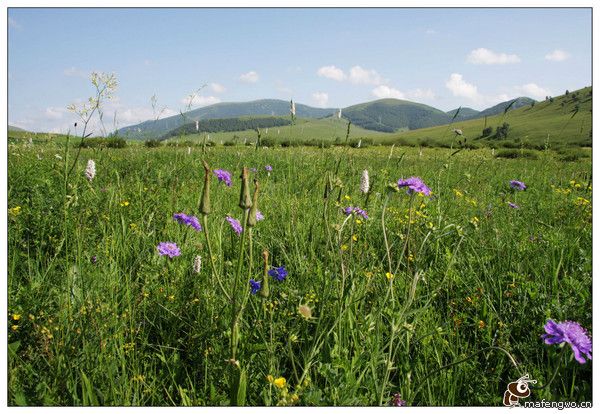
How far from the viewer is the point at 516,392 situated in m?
1.54

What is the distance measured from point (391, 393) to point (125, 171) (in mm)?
5466

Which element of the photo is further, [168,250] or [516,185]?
[516,185]

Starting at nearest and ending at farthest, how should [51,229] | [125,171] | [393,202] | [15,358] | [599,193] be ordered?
[15,358] → [599,193] → [51,229] → [393,202] → [125,171]

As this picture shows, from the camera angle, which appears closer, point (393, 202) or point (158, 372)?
point (158, 372)

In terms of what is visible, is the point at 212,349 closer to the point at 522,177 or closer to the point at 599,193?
the point at 599,193

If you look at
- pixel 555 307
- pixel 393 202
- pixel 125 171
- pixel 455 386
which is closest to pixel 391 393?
pixel 455 386

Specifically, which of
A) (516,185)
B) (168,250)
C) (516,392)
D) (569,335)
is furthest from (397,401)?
(516,185)

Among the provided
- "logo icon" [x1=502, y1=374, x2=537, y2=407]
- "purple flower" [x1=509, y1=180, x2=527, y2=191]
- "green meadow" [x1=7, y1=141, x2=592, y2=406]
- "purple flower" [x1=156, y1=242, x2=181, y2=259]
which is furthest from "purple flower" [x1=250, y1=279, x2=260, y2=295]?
"purple flower" [x1=509, y1=180, x2=527, y2=191]

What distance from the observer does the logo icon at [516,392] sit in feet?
4.92

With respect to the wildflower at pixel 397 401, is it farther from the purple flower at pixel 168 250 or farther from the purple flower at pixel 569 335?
the purple flower at pixel 168 250

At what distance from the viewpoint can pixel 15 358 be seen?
1588 millimetres

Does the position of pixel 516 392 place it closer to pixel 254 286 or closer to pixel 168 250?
pixel 254 286

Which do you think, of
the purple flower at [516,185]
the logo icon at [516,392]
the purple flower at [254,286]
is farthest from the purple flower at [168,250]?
the purple flower at [516,185]
